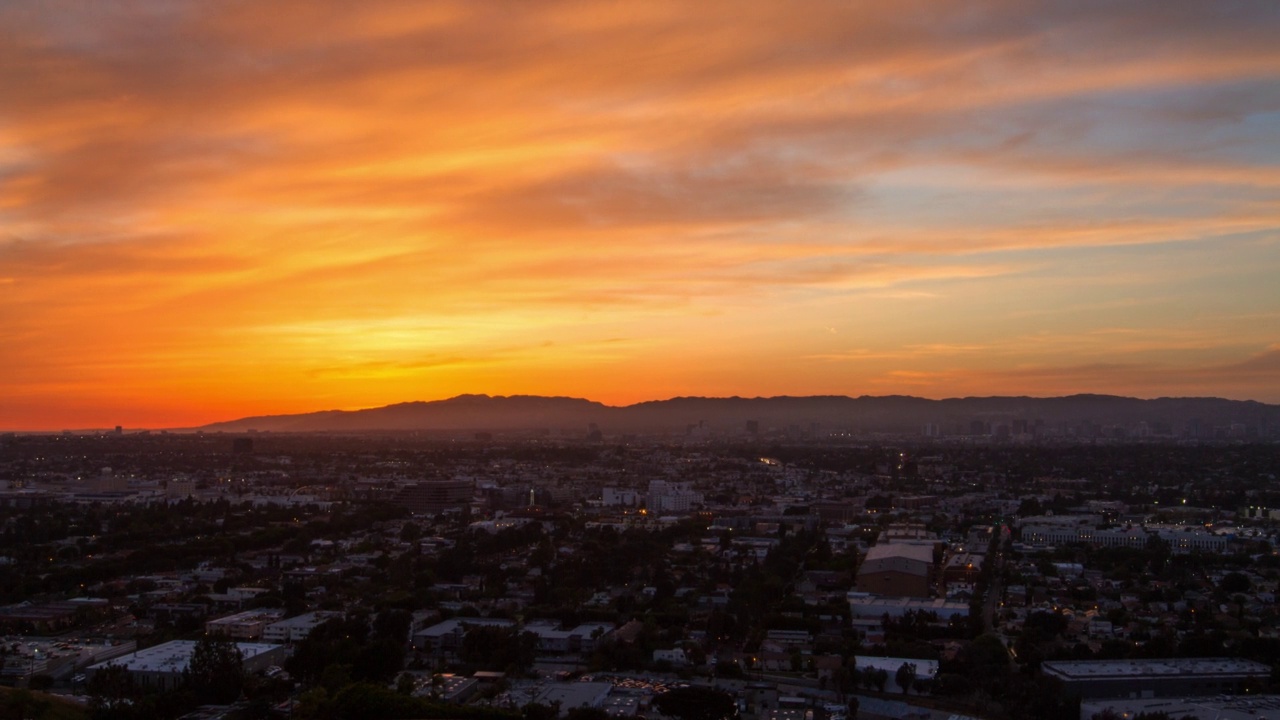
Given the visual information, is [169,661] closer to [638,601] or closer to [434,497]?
[638,601]

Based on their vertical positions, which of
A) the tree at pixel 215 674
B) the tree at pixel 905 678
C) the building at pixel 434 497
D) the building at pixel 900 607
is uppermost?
the building at pixel 434 497

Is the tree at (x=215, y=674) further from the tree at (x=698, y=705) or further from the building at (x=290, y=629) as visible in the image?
the tree at (x=698, y=705)

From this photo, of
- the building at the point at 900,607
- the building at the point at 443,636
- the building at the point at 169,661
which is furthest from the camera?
the building at the point at 900,607

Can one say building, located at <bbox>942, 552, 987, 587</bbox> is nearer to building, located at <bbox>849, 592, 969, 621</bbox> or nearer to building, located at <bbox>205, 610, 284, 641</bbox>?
building, located at <bbox>849, 592, 969, 621</bbox>

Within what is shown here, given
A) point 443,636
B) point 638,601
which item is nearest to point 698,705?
point 443,636

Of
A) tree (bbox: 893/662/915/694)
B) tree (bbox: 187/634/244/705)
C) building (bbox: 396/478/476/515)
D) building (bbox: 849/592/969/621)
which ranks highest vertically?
building (bbox: 396/478/476/515)

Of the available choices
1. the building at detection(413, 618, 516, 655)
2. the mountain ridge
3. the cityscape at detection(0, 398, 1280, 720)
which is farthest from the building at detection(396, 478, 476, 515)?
the mountain ridge

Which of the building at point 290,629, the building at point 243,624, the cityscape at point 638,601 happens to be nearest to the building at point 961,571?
the cityscape at point 638,601

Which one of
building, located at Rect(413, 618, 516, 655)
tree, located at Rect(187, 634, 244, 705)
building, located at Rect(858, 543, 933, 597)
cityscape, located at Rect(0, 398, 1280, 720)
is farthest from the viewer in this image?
building, located at Rect(858, 543, 933, 597)

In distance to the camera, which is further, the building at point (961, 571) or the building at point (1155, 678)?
the building at point (961, 571)
